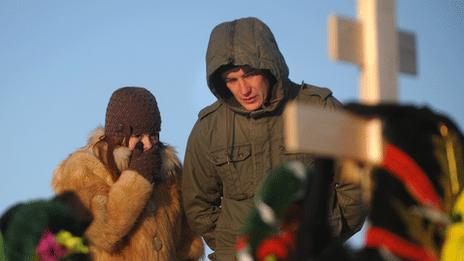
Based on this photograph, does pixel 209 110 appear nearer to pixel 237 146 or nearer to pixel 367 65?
pixel 237 146

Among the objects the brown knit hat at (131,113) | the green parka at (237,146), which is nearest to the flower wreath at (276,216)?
the green parka at (237,146)

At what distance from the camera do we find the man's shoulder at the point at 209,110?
209 inches

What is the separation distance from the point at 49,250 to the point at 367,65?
135 centimetres

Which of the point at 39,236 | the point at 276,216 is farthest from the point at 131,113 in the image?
the point at 276,216

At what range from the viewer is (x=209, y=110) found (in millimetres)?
5324

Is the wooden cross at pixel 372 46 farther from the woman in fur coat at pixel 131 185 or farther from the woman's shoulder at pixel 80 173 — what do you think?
the woman's shoulder at pixel 80 173

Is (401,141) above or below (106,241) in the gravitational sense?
above

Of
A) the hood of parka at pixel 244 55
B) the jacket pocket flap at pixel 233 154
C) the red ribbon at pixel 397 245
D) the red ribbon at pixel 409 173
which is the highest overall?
the hood of parka at pixel 244 55

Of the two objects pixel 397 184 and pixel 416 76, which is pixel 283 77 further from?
pixel 397 184

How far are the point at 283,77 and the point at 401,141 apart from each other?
9.29ft

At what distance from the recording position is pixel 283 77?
5.09m

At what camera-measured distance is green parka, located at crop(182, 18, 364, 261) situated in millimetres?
5012

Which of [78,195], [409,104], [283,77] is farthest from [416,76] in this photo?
[78,195]

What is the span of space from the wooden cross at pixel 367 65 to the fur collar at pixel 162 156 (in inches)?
116
